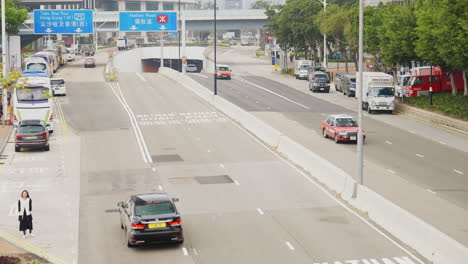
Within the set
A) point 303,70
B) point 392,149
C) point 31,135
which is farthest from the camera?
point 303,70

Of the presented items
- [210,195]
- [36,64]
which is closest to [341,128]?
[210,195]

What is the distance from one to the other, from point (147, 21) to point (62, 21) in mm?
11478

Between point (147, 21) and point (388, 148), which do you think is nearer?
point (388, 148)

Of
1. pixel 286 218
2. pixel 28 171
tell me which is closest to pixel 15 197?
pixel 28 171

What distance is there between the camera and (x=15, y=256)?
23250mm

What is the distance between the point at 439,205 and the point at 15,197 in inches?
674

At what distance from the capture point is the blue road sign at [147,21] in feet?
331

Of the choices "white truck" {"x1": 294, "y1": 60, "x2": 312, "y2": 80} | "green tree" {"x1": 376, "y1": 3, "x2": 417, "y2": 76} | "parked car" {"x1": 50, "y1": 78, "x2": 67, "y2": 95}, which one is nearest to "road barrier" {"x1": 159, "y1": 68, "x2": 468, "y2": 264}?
"green tree" {"x1": 376, "y1": 3, "x2": 417, "y2": 76}

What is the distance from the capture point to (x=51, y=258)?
920 inches

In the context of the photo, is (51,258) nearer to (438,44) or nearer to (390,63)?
(438,44)

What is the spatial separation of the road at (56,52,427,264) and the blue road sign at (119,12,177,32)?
4230 centimetres

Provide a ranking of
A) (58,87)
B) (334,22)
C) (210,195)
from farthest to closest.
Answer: (334,22)
(58,87)
(210,195)

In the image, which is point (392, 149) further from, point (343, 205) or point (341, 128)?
point (343, 205)

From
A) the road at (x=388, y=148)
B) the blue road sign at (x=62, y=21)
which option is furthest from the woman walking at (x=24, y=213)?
the blue road sign at (x=62, y=21)
